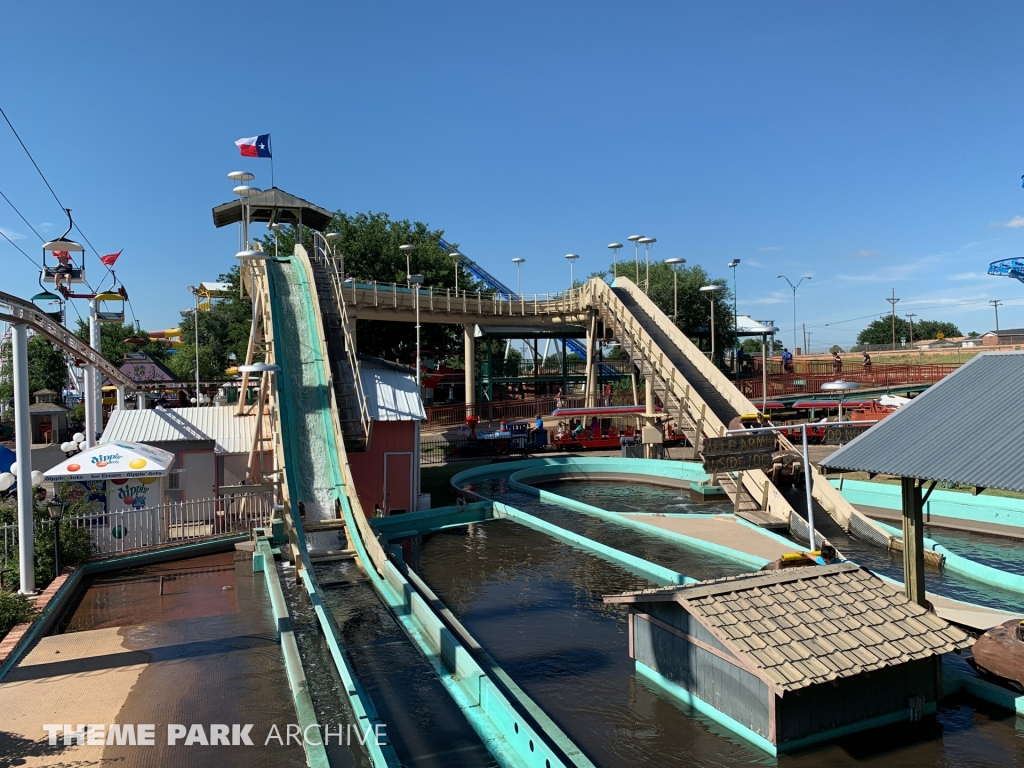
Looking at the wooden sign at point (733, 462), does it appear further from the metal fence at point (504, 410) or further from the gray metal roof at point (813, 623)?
the metal fence at point (504, 410)

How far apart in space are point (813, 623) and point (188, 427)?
55.7 feet

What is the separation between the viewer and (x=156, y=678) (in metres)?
9.69

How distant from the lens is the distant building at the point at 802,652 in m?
7.50

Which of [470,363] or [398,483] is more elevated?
[470,363]

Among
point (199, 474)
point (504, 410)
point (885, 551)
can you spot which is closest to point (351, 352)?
point (199, 474)

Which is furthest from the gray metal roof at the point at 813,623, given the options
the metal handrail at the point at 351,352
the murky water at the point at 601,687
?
the metal handrail at the point at 351,352

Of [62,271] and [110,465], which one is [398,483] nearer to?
[110,465]

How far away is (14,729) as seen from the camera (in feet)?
26.1

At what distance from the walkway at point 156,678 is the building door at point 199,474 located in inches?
218

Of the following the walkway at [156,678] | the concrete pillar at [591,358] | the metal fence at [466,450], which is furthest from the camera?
the concrete pillar at [591,358]

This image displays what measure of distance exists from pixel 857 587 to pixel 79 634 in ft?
36.7

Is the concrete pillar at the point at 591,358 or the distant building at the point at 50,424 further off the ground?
the concrete pillar at the point at 591,358

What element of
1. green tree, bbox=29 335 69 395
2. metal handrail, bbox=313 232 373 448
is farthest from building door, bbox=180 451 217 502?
green tree, bbox=29 335 69 395

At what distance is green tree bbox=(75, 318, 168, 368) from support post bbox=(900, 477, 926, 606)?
5601 cm
